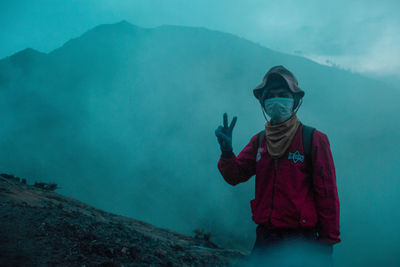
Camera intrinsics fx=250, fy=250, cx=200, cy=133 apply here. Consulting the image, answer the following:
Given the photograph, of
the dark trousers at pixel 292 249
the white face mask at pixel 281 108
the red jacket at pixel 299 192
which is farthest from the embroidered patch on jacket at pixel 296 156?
the dark trousers at pixel 292 249

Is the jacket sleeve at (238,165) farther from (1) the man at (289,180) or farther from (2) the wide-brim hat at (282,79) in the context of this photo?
(2) the wide-brim hat at (282,79)

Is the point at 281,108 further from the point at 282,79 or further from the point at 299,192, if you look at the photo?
the point at 299,192

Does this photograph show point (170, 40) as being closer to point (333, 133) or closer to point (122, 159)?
point (122, 159)

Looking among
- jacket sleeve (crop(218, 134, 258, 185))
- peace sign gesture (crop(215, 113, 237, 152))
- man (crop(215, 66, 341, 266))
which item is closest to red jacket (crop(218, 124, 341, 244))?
man (crop(215, 66, 341, 266))

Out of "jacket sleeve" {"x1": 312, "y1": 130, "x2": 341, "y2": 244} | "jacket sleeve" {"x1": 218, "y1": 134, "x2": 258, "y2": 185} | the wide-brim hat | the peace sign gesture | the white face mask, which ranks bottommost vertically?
"jacket sleeve" {"x1": 312, "y1": 130, "x2": 341, "y2": 244}

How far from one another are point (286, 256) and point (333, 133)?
20944 mm

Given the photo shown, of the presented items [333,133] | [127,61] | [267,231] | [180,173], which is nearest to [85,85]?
[127,61]

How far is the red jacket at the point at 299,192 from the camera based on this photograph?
1.47 metres

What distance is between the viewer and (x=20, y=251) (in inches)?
90.6

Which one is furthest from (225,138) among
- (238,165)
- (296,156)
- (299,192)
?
(299,192)

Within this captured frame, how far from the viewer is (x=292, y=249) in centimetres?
147

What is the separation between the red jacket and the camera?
1.47 meters

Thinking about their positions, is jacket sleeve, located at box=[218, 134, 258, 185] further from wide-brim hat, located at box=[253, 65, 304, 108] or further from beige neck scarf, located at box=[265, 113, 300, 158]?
wide-brim hat, located at box=[253, 65, 304, 108]

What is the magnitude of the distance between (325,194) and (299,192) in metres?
0.14
